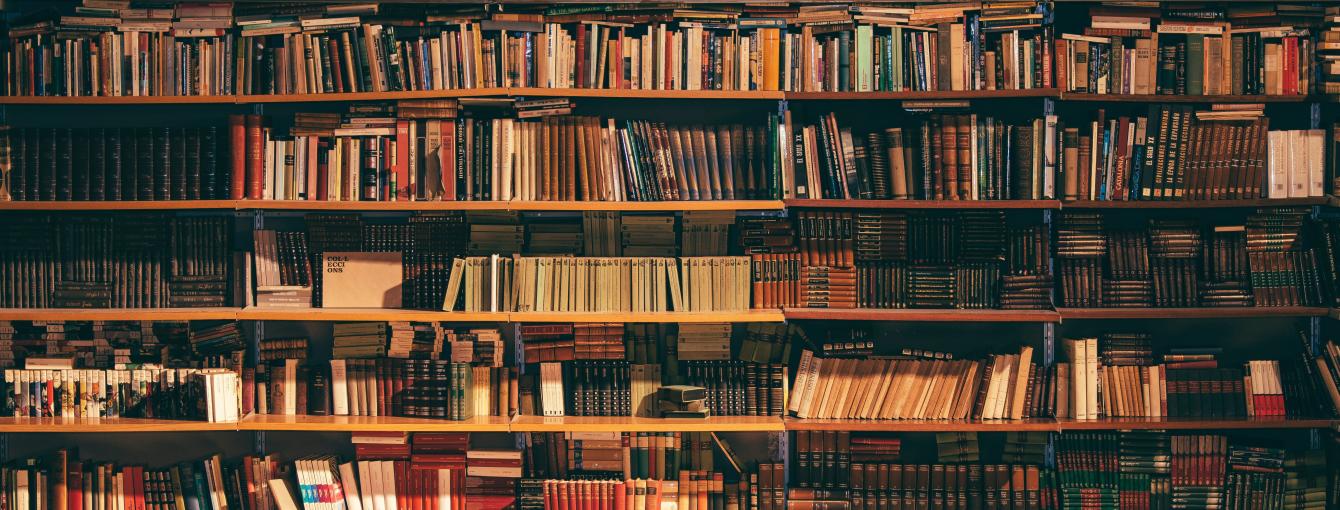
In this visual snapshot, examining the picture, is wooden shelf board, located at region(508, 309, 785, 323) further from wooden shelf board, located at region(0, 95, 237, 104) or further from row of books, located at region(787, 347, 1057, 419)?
wooden shelf board, located at region(0, 95, 237, 104)

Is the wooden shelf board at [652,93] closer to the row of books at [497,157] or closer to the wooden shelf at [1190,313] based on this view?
the row of books at [497,157]

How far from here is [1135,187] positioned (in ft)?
14.8

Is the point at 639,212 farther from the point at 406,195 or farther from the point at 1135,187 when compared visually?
the point at 1135,187

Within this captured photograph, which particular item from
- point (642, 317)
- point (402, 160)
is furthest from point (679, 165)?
point (402, 160)

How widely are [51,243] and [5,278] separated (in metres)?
0.23

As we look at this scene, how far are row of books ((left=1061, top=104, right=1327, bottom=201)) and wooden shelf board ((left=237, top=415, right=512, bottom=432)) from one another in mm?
A: 2515

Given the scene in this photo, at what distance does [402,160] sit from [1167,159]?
310 centimetres

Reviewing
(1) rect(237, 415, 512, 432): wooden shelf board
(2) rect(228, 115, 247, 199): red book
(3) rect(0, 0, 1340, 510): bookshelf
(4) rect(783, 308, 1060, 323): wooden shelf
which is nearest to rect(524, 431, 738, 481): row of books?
(3) rect(0, 0, 1340, 510): bookshelf

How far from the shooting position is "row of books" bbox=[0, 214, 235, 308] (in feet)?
15.1

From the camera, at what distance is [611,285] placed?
4523 millimetres

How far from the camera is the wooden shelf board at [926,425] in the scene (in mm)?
4488

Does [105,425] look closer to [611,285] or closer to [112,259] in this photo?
[112,259]

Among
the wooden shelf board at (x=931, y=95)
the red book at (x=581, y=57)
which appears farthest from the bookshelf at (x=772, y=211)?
the red book at (x=581, y=57)

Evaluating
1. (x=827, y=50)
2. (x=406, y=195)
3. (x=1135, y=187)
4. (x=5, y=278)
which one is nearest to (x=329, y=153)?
(x=406, y=195)
